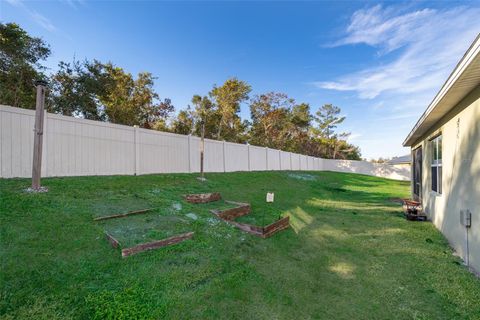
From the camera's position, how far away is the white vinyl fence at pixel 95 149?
5332 millimetres

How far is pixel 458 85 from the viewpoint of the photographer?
3.63m

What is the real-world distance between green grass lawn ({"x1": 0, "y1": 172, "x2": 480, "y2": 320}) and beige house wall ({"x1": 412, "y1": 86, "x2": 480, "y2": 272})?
0.36 metres

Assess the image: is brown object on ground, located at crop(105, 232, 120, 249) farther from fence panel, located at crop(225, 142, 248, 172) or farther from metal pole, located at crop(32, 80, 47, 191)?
fence panel, located at crop(225, 142, 248, 172)

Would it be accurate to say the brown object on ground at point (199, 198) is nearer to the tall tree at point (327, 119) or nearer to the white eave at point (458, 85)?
the white eave at point (458, 85)

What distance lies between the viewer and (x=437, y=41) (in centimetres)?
636

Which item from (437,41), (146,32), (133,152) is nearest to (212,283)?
(133,152)

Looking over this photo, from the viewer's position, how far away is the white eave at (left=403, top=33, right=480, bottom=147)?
277cm

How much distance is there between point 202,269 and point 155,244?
825 millimetres

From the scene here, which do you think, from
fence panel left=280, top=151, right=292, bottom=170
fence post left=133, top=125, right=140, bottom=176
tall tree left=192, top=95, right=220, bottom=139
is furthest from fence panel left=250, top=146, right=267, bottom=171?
tall tree left=192, top=95, right=220, bottom=139

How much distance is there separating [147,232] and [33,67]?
13217mm

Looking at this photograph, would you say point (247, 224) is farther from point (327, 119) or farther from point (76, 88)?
point (327, 119)

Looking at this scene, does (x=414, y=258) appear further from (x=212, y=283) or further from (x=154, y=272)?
(x=154, y=272)

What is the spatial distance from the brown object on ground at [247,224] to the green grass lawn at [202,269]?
166mm

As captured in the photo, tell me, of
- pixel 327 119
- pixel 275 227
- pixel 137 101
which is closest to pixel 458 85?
pixel 275 227
